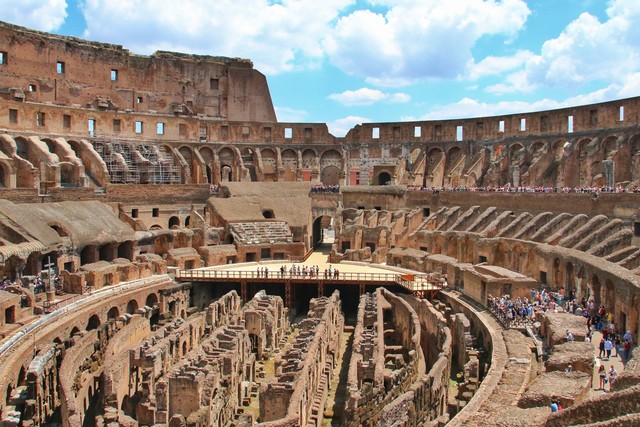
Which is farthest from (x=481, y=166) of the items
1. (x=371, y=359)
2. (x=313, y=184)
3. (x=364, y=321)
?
(x=371, y=359)

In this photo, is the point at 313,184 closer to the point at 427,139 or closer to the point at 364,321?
the point at 427,139

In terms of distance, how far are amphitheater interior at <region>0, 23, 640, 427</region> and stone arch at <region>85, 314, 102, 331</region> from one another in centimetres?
7

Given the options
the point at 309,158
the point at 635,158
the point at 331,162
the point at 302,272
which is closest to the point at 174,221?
the point at 302,272

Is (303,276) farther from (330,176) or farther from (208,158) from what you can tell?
(330,176)

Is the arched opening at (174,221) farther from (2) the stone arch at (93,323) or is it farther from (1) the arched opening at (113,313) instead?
(2) the stone arch at (93,323)

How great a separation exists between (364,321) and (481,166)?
1034 inches

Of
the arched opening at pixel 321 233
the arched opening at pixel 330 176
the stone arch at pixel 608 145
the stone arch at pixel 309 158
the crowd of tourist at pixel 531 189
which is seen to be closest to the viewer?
the crowd of tourist at pixel 531 189

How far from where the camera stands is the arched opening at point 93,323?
2973 centimetres

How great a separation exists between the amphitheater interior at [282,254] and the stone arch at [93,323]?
71 mm

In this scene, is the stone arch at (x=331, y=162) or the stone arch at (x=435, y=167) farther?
the stone arch at (x=331, y=162)

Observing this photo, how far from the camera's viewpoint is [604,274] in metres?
24.7

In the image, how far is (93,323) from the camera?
3000 centimetres

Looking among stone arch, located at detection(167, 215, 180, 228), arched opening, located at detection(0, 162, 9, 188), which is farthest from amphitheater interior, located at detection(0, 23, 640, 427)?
stone arch, located at detection(167, 215, 180, 228)

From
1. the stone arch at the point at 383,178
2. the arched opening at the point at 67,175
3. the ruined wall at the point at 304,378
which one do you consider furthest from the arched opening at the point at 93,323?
the stone arch at the point at 383,178
